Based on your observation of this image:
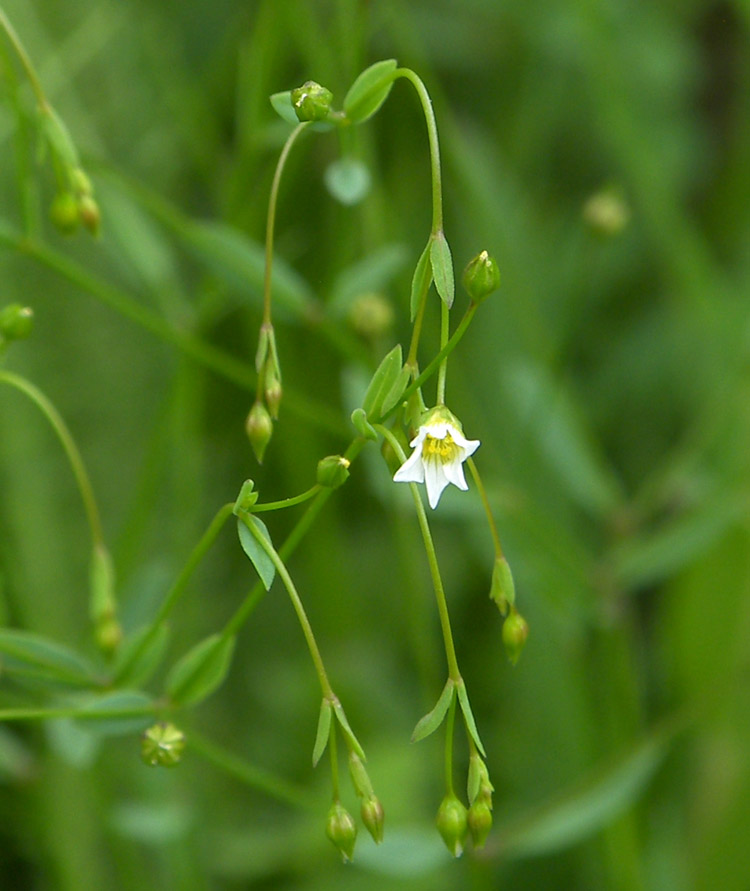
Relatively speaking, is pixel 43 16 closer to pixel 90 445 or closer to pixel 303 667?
pixel 90 445

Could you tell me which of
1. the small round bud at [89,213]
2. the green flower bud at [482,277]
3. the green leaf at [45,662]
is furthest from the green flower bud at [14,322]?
the green flower bud at [482,277]

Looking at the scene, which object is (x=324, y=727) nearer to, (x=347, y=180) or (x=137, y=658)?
(x=137, y=658)

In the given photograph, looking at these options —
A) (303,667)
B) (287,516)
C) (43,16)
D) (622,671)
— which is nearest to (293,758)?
(303,667)

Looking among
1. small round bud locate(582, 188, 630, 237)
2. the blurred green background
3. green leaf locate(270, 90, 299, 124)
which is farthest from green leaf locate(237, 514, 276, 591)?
small round bud locate(582, 188, 630, 237)

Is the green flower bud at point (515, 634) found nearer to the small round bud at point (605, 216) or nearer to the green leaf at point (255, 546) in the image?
the green leaf at point (255, 546)

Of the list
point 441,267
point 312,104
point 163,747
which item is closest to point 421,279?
point 441,267

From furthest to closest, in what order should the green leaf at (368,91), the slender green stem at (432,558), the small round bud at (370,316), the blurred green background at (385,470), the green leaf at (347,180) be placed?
the blurred green background at (385,470) → the small round bud at (370,316) → the green leaf at (347,180) → the green leaf at (368,91) → the slender green stem at (432,558)
